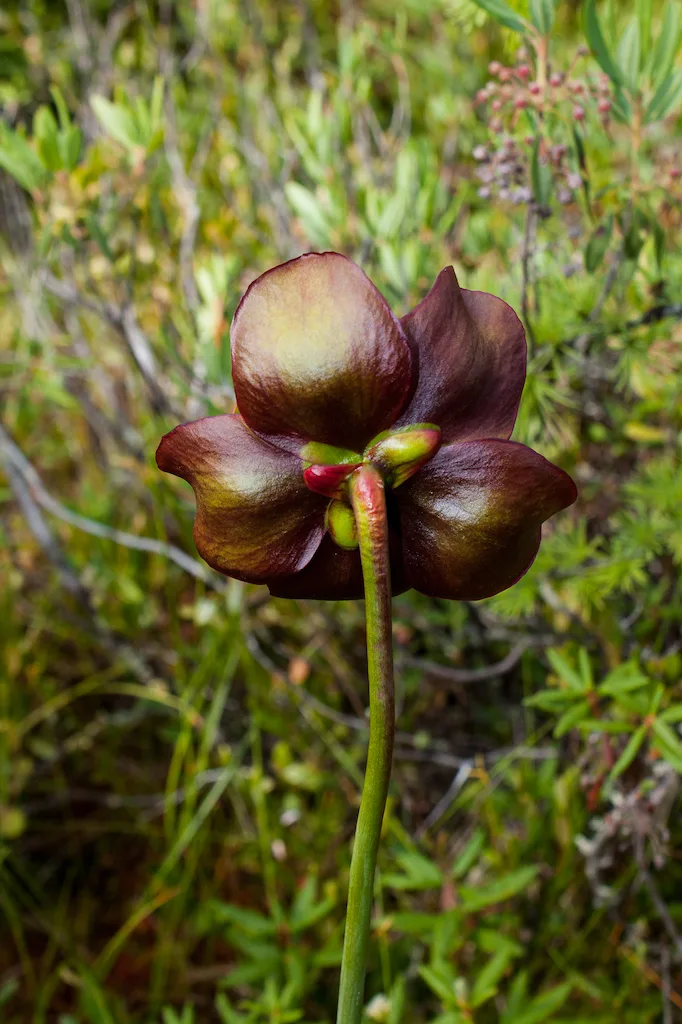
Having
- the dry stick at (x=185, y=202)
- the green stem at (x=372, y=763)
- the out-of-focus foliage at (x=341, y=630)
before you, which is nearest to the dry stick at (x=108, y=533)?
the out-of-focus foliage at (x=341, y=630)

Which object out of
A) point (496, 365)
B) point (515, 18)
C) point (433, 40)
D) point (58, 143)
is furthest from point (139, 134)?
point (433, 40)

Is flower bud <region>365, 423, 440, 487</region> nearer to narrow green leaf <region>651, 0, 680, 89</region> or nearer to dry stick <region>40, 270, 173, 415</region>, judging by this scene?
narrow green leaf <region>651, 0, 680, 89</region>

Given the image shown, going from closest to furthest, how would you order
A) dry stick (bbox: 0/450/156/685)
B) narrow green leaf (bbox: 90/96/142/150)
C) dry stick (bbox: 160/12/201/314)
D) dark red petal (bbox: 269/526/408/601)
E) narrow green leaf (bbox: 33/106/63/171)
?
dark red petal (bbox: 269/526/408/601) → narrow green leaf (bbox: 33/106/63/171) → narrow green leaf (bbox: 90/96/142/150) → dry stick (bbox: 160/12/201/314) → dry stick (bbox: 0/450/156/685)

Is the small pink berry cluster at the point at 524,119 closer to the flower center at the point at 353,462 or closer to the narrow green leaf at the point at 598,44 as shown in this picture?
the narrow green leaf at the point at 598,44

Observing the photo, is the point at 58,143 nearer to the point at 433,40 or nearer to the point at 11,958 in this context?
the point at 11,958

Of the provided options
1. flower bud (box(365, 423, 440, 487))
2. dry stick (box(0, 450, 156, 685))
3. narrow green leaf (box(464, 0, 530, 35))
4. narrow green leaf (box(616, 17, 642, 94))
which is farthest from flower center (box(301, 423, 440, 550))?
dry stick (box(0, 450, 156, 685))

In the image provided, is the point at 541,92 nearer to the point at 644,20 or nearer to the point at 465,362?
the point at 644,20

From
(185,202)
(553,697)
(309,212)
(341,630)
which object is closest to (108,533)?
(341,630)

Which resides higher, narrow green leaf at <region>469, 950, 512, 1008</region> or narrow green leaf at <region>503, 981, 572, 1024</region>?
narrow green leaf at <region>469, 950, 512, 1008</region>
